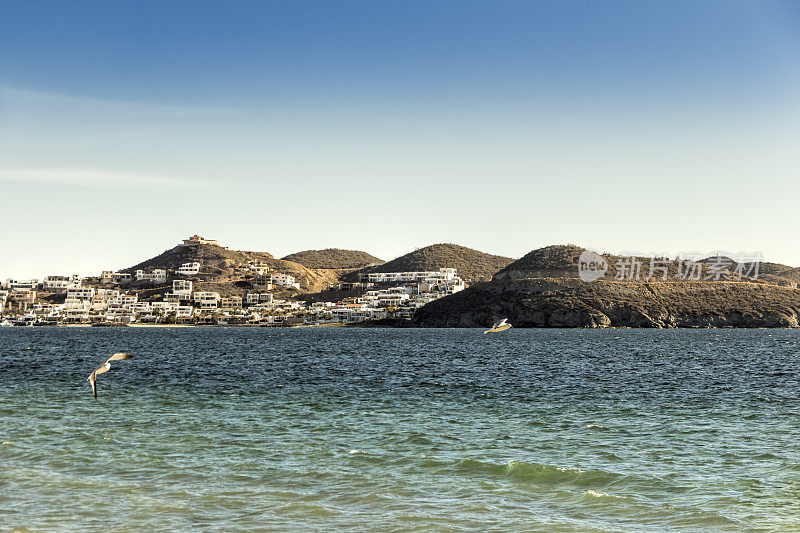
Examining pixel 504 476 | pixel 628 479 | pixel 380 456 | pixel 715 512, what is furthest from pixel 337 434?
pixel 715 512

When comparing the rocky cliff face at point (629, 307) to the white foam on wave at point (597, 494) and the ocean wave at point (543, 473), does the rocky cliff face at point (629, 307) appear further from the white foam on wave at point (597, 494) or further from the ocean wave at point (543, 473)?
the white foam on wave at point (597, 494)

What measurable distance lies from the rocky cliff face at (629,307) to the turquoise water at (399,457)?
149 metres

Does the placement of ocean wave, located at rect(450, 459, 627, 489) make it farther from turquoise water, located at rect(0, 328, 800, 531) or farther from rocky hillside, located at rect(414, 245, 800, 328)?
rocky hillside, located at rect(414, 245, 800, 328)

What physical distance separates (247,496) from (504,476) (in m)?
5.95

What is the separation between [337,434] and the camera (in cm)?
2338

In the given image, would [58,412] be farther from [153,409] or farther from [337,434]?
[337,434]

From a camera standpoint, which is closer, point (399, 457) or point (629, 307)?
point (399, 457)

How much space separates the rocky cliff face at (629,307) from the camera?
18425 centimetres

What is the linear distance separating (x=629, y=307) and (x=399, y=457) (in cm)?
17768

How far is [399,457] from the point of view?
19812mm

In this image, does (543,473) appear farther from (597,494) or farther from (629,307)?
(629,307)

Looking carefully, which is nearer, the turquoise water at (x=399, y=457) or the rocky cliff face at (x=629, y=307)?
the turquoise water at (x=399, y=457)

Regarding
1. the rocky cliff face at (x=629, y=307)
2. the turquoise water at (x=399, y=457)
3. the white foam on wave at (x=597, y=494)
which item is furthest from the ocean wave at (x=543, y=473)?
the rocky cliff face at (x=629, y=307)

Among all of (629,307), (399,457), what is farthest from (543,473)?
(629,307)
